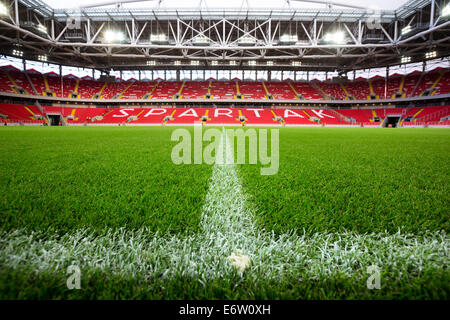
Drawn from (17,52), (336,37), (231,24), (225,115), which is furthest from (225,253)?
(17,52)

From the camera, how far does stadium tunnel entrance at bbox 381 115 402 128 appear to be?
2554 cm

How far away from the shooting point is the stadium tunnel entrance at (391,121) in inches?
1005

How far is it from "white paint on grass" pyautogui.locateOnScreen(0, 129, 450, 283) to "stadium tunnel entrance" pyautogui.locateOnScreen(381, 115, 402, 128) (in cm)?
3222

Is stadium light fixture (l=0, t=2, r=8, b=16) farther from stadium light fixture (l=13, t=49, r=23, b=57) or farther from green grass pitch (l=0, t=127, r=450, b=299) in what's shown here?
green grass pitch (l=0, t=127, r=450, b=299)

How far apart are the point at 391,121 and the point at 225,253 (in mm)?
35671

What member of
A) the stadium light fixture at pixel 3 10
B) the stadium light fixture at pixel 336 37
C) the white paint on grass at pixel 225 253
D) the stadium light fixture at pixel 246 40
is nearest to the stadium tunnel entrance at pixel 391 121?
the stadium light fixture at pixel 336 37

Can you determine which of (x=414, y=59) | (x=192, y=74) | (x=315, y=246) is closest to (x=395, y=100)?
(x=414, y=59)

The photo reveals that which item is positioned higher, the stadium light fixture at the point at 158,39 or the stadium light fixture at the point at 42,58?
the stadium light fixture at the point at 42,58

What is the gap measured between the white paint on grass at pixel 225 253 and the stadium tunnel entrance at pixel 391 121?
3222 cm

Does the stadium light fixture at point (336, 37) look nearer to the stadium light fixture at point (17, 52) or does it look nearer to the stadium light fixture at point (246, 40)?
the stadium light fixture at point (246, 40)

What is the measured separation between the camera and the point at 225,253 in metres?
0.66

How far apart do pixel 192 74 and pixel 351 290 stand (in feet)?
119

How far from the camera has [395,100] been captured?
2566cm
